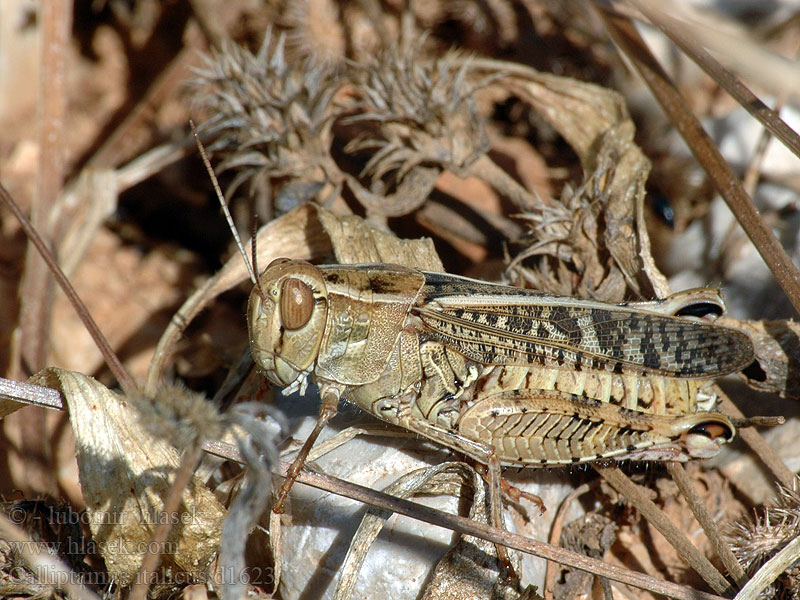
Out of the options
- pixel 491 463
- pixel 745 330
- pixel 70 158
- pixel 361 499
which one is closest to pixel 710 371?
pixel 745 330

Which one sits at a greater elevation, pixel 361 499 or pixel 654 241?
pixel 654 241

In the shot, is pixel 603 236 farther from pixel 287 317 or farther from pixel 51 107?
pixel 51 107

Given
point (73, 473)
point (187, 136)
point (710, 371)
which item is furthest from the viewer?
point (187, 136)

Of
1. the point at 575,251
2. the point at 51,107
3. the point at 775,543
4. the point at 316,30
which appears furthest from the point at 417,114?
A: the point at 775,543

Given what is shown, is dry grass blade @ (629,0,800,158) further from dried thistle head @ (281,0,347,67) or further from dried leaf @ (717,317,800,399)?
dried thistle head @ (281,0,347,67)

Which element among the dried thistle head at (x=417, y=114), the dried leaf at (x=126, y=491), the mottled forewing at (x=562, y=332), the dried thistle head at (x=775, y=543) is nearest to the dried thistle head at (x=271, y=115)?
the dried thistle head at (x=417, y=114)

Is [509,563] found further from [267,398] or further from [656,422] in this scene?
[267,398]
